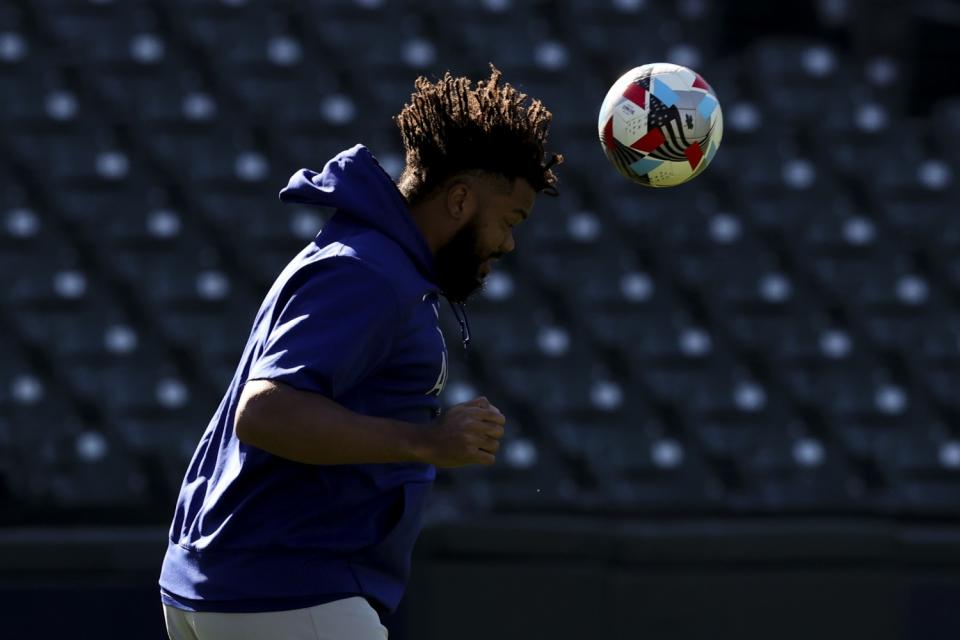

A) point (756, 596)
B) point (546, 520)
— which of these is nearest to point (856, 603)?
point (756, 596)

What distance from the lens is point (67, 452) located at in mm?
6980

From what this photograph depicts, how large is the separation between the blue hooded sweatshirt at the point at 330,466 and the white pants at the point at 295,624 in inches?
0.8

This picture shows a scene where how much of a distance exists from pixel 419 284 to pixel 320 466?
394 mm

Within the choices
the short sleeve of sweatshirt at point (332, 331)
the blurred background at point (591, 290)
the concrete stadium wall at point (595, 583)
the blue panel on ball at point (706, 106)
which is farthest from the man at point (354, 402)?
the blurred background at point (591, 290)

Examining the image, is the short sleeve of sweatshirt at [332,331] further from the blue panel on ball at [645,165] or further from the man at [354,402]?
the blue panel on ball at [645,165]

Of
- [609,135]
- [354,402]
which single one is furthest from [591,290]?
[354,402]

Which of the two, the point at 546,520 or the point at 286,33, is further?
the point at 286,33

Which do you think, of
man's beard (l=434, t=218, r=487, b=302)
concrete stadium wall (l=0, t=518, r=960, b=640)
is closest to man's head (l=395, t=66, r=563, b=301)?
man's beard (l=434, t=218, r=487, b=302)

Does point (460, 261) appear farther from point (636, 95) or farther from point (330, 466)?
point (636, 95)

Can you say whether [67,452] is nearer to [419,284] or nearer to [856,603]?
[856,603]

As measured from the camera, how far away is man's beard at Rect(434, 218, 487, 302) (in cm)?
286

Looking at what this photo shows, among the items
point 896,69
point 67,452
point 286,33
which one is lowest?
point 67,452

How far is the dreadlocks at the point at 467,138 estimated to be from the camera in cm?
286

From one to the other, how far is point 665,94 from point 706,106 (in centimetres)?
11
